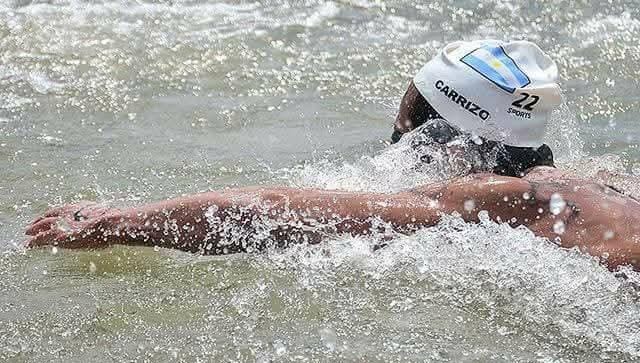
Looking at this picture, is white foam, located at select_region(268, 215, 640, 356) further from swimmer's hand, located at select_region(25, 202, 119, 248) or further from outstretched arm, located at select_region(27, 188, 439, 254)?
swimmer's hand, located at select_region(25, 202, 119, 248)

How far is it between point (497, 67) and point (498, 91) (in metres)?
0.11

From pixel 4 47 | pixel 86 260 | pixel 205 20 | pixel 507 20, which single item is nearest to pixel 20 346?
pixel 86 260

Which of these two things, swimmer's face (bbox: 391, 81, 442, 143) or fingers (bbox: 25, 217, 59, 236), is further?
swimmer's face (bbox: 391, 81, 442, 143)

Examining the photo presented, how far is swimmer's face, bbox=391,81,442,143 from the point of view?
4613 millimetres

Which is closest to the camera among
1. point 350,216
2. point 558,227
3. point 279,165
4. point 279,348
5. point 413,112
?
point 279,348

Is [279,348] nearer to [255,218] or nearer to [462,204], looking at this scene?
[255,218]

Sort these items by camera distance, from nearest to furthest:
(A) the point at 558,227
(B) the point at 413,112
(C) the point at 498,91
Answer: (A) the point at 558,227 < (C) the point at 498,91 < (B) the point at 413,112

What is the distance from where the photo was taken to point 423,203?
160 inches

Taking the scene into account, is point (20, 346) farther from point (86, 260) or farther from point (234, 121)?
point (234, 121)

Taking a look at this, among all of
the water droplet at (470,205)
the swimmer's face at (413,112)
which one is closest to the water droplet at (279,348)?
the water droplet at (470,205)

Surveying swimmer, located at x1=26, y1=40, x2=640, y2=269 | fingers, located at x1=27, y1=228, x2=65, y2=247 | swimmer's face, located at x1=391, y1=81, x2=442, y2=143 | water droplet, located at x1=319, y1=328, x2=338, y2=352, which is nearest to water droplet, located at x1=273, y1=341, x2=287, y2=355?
water droplet, located at x1=319, y1=328, x2=338, y2=352

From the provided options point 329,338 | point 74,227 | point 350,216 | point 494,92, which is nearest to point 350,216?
point 350,216

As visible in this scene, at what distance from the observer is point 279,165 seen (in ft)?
19.3

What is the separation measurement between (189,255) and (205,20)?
4.83 m
